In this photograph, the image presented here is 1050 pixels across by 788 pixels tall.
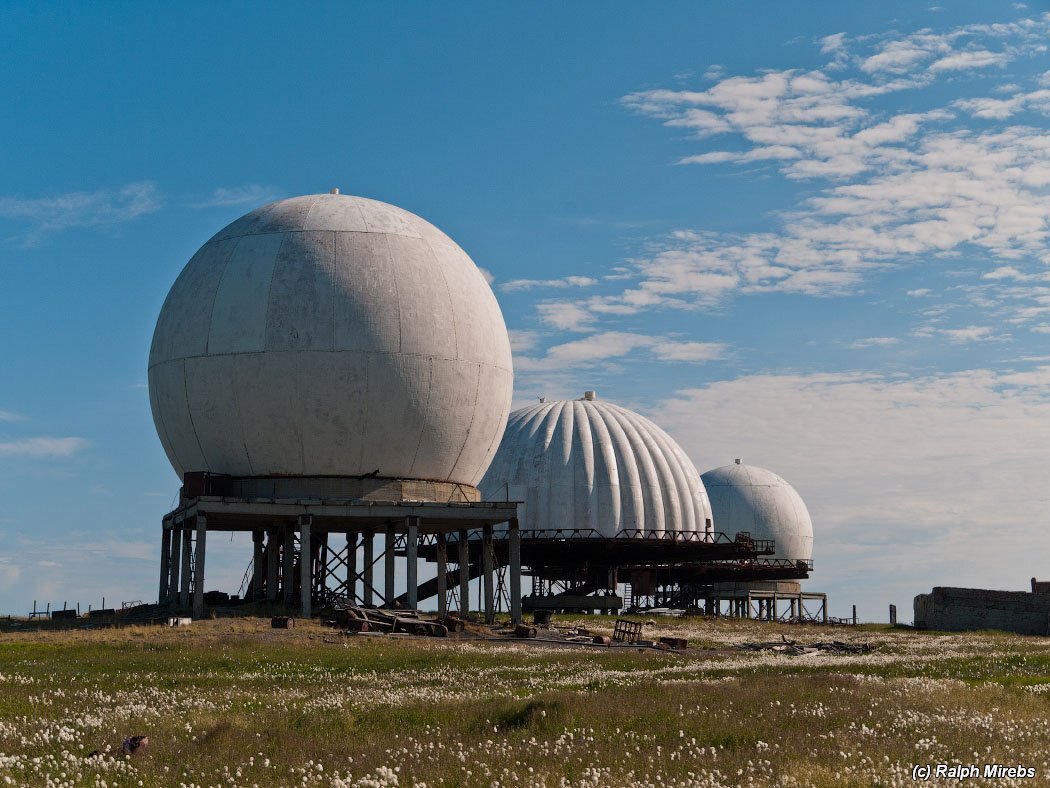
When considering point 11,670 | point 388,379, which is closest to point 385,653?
point 11,670

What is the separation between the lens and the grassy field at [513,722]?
41.5 ft

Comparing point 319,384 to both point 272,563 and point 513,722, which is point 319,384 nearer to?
point 272,563

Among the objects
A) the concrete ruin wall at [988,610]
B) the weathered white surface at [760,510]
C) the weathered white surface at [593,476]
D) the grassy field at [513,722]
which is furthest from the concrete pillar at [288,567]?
the weathered white surface at [760,510]

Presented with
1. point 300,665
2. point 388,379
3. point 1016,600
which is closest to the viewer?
point 300,665

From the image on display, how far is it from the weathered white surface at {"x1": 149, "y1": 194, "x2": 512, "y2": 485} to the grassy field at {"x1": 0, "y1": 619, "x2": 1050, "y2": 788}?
1864 cm

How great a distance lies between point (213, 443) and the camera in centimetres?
4806

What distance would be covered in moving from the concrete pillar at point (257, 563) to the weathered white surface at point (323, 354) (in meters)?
5.17

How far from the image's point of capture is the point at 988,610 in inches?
2537

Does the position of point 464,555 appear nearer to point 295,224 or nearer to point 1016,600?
point 295,224

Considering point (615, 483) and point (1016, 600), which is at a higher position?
point (615, 483)

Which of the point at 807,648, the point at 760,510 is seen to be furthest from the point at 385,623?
the point at 760,510

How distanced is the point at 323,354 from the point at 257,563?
12.1 metres

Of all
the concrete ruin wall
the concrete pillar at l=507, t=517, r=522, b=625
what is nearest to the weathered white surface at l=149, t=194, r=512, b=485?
the concrete pillar at l=507, t=517, r=522, b=625

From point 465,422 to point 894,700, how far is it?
32302 millimetres
